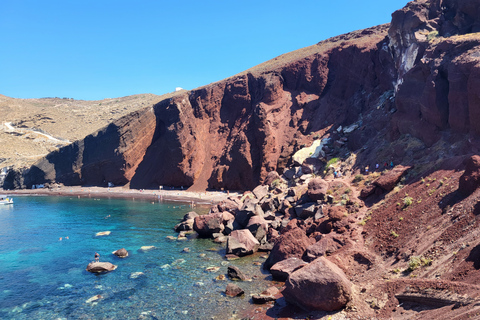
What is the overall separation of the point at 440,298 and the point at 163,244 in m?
23.4

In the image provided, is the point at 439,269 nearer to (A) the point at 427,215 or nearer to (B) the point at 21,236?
(A) the point at 427,215

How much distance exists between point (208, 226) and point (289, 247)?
40.9 ft

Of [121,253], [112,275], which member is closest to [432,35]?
[121,253]

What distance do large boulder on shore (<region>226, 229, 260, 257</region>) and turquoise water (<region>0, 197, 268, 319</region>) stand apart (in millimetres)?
1209

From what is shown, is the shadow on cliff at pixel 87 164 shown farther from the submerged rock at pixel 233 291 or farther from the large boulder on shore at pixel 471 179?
the large boulder on shore at pixel 471 179

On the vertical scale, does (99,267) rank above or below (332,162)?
below

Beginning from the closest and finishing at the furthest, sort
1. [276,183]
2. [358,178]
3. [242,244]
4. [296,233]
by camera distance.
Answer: [296,233], [242,244], [358,178], [276,183]

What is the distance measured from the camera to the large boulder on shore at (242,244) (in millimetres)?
25297

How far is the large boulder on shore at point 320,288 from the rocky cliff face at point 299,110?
1599 centimetres

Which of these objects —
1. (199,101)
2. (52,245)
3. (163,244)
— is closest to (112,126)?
(199,101)

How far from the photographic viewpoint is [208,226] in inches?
1257

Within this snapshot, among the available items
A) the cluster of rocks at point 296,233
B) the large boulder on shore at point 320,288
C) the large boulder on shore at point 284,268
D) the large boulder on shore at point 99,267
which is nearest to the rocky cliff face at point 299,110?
the cluster of rocks at point 296,233

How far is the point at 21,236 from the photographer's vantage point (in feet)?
113

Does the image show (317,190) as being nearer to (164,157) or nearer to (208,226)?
(208,226)
